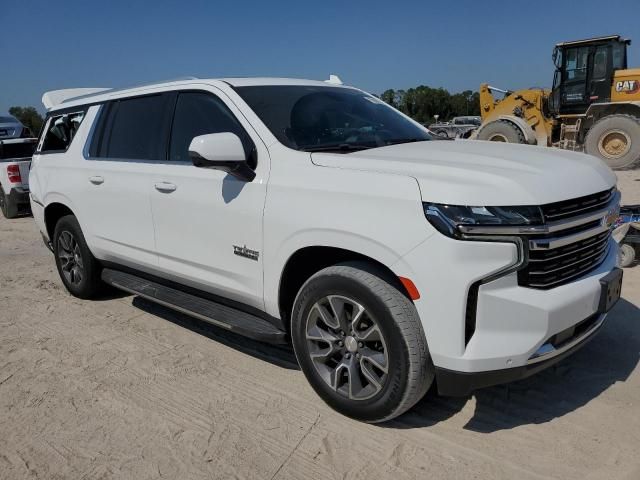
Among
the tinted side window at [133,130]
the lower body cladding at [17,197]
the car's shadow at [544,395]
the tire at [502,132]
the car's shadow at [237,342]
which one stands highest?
the tinted side window at [133,130]

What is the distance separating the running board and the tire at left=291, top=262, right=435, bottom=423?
232 millimetres

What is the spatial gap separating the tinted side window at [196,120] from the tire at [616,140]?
12538 millimetres

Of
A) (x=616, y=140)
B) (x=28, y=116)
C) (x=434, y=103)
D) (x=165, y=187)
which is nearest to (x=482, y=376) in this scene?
(x=165, y=187)

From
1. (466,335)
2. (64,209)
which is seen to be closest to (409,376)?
(466,335)

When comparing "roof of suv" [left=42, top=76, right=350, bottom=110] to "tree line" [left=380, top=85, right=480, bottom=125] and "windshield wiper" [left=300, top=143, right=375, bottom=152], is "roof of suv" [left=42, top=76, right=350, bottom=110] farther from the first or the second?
"tree line" [left=380, top=85, right=480, bottom=125]

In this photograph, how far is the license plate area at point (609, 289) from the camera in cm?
277

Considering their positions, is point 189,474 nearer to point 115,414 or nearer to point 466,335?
point 115,414

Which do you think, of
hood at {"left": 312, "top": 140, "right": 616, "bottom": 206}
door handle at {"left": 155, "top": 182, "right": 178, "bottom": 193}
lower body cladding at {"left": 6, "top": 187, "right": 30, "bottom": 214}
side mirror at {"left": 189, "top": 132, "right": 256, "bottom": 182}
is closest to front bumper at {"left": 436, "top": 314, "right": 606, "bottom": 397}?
hood at {"left": 312, "top": 140, "right": 616, "bottom": 206}

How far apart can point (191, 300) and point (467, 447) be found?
207 cm

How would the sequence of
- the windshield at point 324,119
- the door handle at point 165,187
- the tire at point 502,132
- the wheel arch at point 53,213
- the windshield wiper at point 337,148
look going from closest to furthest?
the windshield wiper at point 337,148 → the windshield at point 324,119 → the door handle at point 165,187 → the wheel arch at point 53,213 → the tire at point 502,132

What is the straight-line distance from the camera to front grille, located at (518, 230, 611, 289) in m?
2.46

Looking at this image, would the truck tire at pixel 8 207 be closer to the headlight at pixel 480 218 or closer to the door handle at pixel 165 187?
the door handle at pixel 165 187

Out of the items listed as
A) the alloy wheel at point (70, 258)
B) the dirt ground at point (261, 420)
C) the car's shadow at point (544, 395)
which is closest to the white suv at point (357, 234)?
the dirt ground at point (261, 420)

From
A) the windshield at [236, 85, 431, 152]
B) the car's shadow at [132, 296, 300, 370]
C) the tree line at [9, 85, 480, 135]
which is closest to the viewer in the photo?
the windshield at [236, 85, 431, 152]
